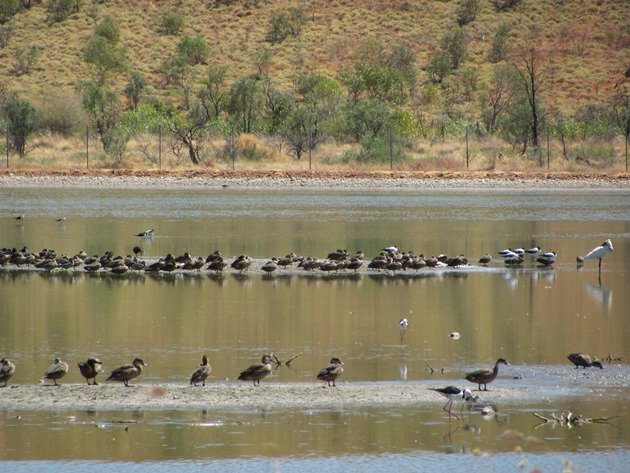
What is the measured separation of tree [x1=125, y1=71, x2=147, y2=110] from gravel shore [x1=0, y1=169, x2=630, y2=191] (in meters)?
27.4

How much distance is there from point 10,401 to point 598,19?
98.1m

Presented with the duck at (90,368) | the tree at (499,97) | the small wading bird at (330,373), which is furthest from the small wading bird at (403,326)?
the tree at (499,97)

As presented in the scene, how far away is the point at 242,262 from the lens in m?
29.2

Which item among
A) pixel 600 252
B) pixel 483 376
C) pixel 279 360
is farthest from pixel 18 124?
pixel 483 376

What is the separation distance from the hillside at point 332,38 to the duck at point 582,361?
70.7 metres

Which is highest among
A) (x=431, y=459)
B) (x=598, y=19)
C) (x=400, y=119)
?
(x=598, y=19)

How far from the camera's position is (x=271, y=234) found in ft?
127

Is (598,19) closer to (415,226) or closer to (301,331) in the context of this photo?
(415,226)

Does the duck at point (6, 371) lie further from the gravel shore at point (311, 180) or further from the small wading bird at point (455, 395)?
the gravel shore at point (311, 180)

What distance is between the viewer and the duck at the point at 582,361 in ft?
58.4

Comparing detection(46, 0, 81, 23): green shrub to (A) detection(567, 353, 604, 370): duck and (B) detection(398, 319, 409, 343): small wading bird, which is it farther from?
(A) detection(567, 353, 604, 370): duck

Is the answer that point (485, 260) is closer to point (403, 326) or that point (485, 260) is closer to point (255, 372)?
point (403, 326)

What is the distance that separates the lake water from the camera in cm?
1373

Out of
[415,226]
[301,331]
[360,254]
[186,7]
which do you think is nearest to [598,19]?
[186,7]
